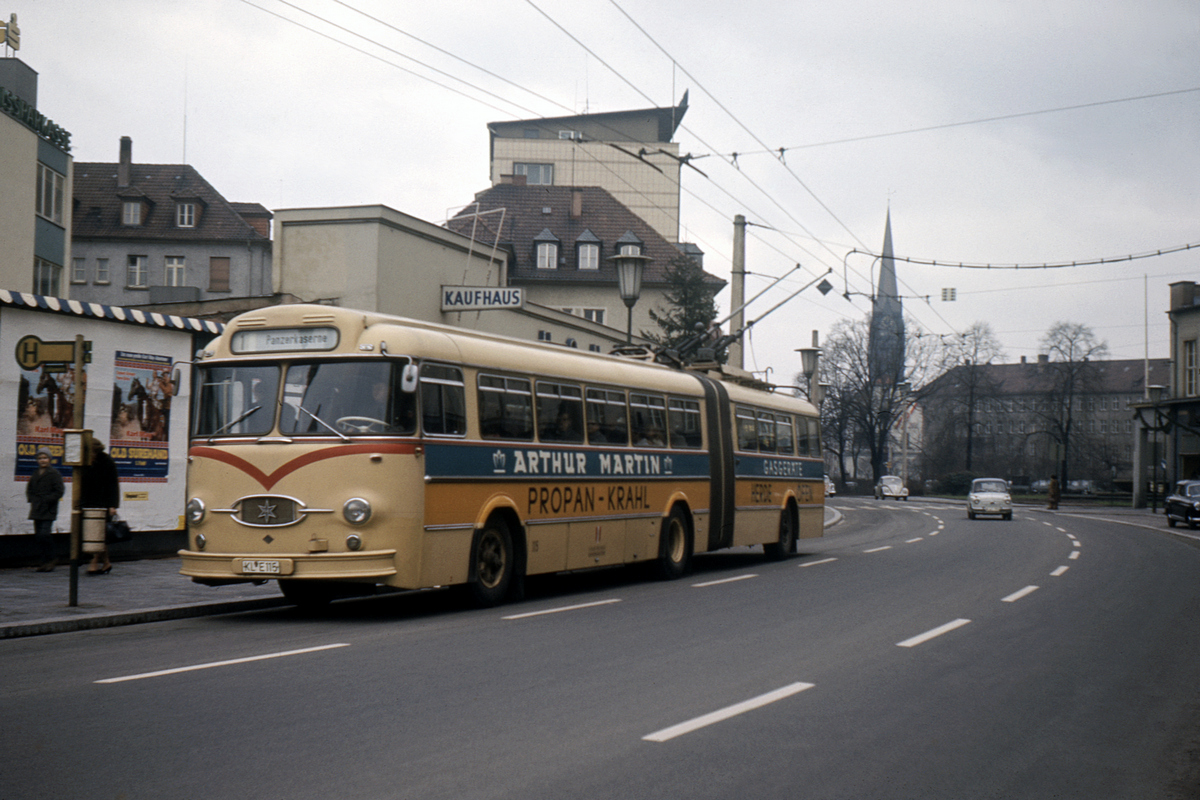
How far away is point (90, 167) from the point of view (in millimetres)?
75125

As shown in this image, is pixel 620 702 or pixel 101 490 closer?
pixel 620 702

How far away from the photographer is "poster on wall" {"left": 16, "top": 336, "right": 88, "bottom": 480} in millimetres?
16078

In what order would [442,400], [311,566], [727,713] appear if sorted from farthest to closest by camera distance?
[442,400]
[311,566]
[727,713]

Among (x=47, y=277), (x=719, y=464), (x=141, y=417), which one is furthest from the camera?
(x=47, y=277)

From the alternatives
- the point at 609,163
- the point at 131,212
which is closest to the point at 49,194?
the point at 131,212

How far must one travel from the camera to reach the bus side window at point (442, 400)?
12.3m

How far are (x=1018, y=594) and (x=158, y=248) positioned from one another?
64706 mm

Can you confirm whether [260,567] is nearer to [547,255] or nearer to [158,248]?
[547,255]

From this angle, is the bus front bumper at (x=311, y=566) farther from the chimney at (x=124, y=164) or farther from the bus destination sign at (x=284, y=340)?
the chimney at (x=124, y=164)

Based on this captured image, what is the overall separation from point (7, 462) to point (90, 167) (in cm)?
6539

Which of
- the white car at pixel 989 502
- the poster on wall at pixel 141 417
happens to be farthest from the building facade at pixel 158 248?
the poster on wall at pixel 141 417

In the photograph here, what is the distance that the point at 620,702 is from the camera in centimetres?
751

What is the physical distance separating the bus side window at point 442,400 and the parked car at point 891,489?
6837 centimetres

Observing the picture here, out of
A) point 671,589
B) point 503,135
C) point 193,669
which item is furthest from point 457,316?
point 503,135
